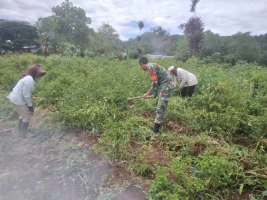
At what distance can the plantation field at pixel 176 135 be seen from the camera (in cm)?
245

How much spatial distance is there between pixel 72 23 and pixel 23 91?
30.9 m

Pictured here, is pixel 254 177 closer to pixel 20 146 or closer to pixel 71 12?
pixel 20 146

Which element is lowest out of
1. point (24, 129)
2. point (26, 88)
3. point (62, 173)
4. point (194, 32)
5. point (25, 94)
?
point (62, 173)

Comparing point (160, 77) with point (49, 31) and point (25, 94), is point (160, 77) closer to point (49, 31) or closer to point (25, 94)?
point (25, 94)

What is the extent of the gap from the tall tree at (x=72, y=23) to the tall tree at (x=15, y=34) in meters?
5.34

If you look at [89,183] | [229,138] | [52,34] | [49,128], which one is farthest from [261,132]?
[52,34]

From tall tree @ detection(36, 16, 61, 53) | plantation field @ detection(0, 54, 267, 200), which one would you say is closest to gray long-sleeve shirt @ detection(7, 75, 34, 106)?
plantation field @ detection(0, 54, 267, 200)

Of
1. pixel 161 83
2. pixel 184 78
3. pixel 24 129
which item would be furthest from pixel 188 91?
pixel 24 129

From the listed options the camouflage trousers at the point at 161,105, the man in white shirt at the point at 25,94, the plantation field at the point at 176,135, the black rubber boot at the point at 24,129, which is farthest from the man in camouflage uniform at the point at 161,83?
the black rubber boot at the point at 24,129

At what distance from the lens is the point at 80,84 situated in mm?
5938

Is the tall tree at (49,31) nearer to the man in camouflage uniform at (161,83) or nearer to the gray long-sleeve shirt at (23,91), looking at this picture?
the gray long-sleeve shirt at (23,91)

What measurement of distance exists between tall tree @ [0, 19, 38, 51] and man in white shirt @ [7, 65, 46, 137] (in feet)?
104

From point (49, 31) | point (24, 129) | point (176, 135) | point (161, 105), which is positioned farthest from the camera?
point (49, 31)

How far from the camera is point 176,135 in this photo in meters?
3.80
